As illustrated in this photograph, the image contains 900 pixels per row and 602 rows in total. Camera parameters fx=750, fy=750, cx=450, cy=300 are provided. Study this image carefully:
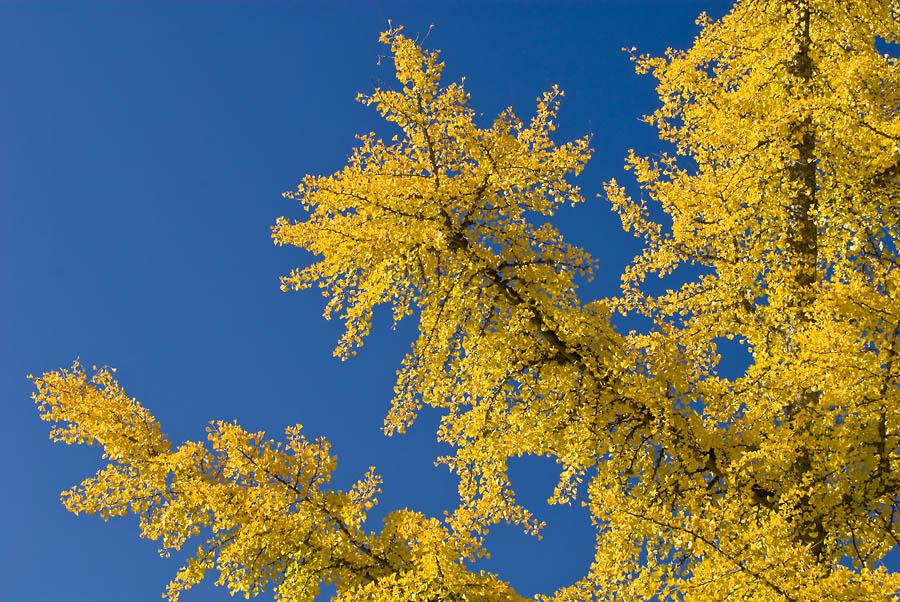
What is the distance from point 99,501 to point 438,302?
4.48 metres

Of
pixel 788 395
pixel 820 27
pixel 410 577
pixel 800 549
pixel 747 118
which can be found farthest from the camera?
pixel 820 27

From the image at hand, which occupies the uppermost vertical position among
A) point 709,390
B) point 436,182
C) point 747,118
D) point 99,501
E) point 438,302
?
point 747,118

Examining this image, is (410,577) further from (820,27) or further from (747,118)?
(820,27)

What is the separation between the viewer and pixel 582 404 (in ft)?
27.8

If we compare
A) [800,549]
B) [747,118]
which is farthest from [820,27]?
[800,549]

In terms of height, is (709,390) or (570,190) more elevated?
(570,190)

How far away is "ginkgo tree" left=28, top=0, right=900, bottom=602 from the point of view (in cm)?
741

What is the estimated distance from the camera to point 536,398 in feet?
28.9

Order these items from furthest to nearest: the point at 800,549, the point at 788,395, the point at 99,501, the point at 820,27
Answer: the point at 820,27, the point at 99,501, the point at 788,395, the point at 800,549

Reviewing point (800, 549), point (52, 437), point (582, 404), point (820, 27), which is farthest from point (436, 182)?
point (820, 27)

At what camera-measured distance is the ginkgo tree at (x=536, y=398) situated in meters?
7.41

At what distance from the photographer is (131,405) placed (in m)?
9.07

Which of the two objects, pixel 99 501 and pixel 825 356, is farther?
pixel 99 501

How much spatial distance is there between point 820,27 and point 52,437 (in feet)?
39.3
